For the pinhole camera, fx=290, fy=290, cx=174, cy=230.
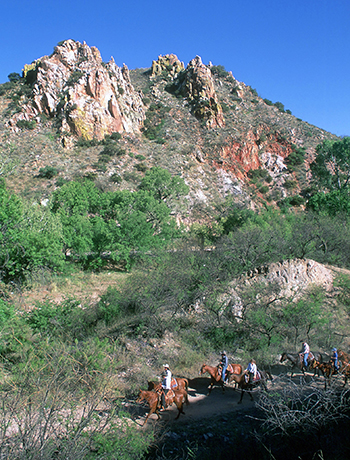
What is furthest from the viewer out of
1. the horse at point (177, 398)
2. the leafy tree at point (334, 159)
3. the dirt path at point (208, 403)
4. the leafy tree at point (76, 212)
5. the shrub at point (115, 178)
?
the shrub at point (115, 178)

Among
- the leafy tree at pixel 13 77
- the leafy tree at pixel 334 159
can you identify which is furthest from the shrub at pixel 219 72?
the leafy tree at pixel 13 77

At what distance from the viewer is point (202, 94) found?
56.9 m

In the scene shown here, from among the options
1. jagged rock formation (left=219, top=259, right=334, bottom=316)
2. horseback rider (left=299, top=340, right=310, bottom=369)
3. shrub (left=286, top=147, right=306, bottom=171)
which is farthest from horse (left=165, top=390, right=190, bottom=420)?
shrub (left=286, top=147, right=306, bottom=171)

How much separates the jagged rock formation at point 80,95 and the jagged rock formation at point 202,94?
13677 mm

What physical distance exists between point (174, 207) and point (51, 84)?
3100cm

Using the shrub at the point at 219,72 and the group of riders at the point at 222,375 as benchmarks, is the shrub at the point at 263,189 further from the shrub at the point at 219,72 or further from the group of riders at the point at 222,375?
the group of riders at the point at 222,375

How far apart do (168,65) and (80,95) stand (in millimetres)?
36260

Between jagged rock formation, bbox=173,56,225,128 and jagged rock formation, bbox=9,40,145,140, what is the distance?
13.7m

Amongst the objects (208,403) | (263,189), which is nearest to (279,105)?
(263,189)

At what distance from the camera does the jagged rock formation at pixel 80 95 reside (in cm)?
4528

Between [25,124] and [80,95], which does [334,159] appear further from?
[25,124]

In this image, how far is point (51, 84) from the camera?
156 feet

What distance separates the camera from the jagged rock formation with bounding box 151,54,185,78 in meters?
70.6

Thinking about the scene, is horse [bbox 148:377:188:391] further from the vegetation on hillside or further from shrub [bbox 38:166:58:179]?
shrub [bbox 38:166:58:179]
